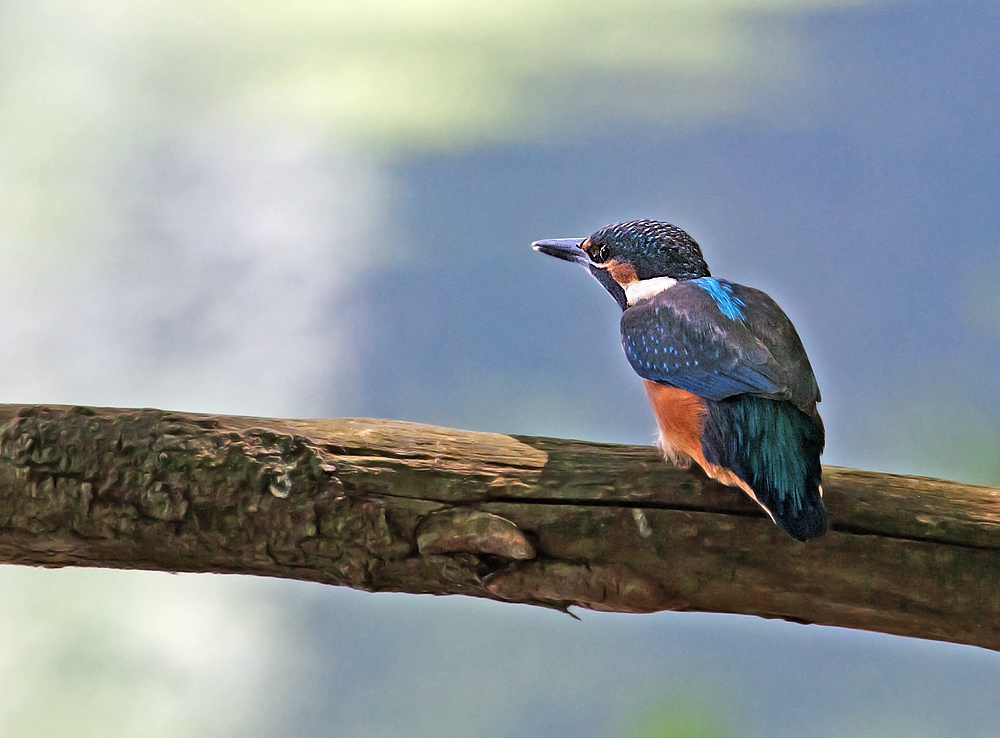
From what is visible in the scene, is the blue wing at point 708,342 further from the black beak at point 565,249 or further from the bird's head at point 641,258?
the black beak at point 565,249

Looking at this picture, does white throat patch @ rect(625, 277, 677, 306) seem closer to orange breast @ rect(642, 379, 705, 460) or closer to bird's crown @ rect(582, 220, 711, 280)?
bird's crown @ rect(582, 220, 711, 280)

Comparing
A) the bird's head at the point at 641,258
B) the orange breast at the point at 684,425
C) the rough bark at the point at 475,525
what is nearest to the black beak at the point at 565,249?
the bird's head at the point at 641,258

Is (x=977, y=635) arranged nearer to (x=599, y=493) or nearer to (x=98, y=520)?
(x=599, y=493)

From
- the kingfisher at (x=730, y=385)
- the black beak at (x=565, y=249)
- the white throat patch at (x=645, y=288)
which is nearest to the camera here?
the kingfisher at (x=730, y=385)

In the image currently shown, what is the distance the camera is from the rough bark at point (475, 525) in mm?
979

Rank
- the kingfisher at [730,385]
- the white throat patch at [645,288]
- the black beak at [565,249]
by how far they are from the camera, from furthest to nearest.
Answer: the black beak at [565,249], the white throat patch at [645,288], the kingfisher at [730,385]

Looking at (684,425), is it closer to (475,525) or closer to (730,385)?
(730,385)

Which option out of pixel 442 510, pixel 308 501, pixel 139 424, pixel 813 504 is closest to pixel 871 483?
pixel 813 504

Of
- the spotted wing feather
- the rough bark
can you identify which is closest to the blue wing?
the spotted wing feather

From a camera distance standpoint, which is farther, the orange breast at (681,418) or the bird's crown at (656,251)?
the bird's crown at (656,251)

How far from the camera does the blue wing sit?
1058 millimetres

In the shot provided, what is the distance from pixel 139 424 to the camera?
3.43 ft

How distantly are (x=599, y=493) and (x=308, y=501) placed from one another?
0.31 meters

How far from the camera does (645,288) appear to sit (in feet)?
4.30
